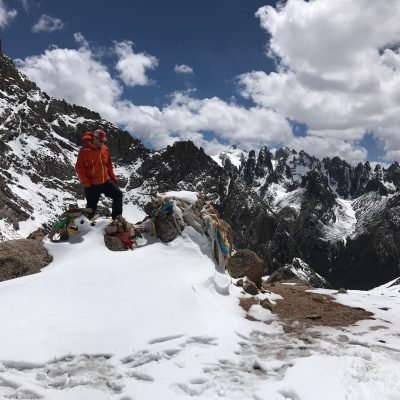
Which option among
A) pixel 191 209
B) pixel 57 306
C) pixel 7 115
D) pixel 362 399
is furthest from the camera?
pixel 7 115

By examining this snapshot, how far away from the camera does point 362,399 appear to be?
7.18 meters

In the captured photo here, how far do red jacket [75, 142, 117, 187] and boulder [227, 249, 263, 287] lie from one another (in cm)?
535

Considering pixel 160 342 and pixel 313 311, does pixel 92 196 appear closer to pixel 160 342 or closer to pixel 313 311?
pixel 160 342

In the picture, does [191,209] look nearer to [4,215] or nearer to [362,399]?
[362,399]

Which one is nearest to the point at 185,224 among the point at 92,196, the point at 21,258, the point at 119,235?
the point at 119,235

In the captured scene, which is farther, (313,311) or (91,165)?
(91,165)

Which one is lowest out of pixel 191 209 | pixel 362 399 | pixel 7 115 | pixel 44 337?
pixel 362 399

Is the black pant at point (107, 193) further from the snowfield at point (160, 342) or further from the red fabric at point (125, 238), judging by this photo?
the snowfield at point (160, 342)

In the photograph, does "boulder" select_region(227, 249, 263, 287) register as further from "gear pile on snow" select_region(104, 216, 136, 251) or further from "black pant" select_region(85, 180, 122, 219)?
"black pant" select_region(85, 180, 122, 219)

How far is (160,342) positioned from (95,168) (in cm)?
767

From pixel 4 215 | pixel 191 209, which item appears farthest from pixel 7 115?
pixel 191 209

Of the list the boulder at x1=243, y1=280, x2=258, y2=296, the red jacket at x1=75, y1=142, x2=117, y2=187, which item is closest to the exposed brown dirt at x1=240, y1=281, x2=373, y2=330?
the boulder at x1=243, y1=280, x2=258, y2=296

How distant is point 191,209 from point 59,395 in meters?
9.44

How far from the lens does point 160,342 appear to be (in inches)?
373
